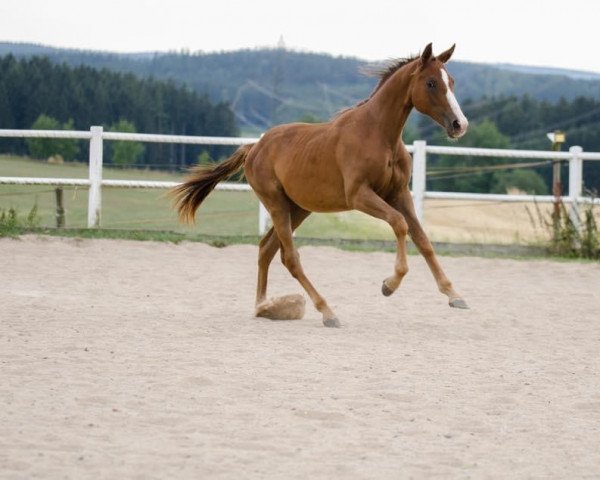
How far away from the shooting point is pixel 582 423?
5.34 metres

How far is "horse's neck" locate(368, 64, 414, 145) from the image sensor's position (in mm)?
8312

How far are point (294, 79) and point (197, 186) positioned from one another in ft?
453

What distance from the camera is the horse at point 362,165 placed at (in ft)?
26.3

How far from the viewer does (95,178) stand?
48.9ft

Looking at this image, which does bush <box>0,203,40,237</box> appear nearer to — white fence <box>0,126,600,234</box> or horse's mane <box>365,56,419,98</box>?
white fence <box>0,126,600,234</box>

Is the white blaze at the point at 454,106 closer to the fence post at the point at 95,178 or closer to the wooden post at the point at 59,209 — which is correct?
the fence post at the point at 95,178

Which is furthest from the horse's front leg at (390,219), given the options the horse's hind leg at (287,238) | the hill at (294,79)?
the hill at (294,79)

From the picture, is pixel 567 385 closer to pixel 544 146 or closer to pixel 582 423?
pixel 582 423

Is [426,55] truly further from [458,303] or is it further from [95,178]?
[95,178]

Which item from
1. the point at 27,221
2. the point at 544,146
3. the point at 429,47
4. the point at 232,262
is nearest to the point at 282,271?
the point at 232,262

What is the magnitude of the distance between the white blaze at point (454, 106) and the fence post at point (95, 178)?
25.6 ft

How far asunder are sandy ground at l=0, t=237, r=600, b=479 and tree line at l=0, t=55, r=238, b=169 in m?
18.7

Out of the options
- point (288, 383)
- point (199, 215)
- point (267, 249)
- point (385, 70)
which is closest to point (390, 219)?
point (385, 70)

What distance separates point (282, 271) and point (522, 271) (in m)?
2.84
